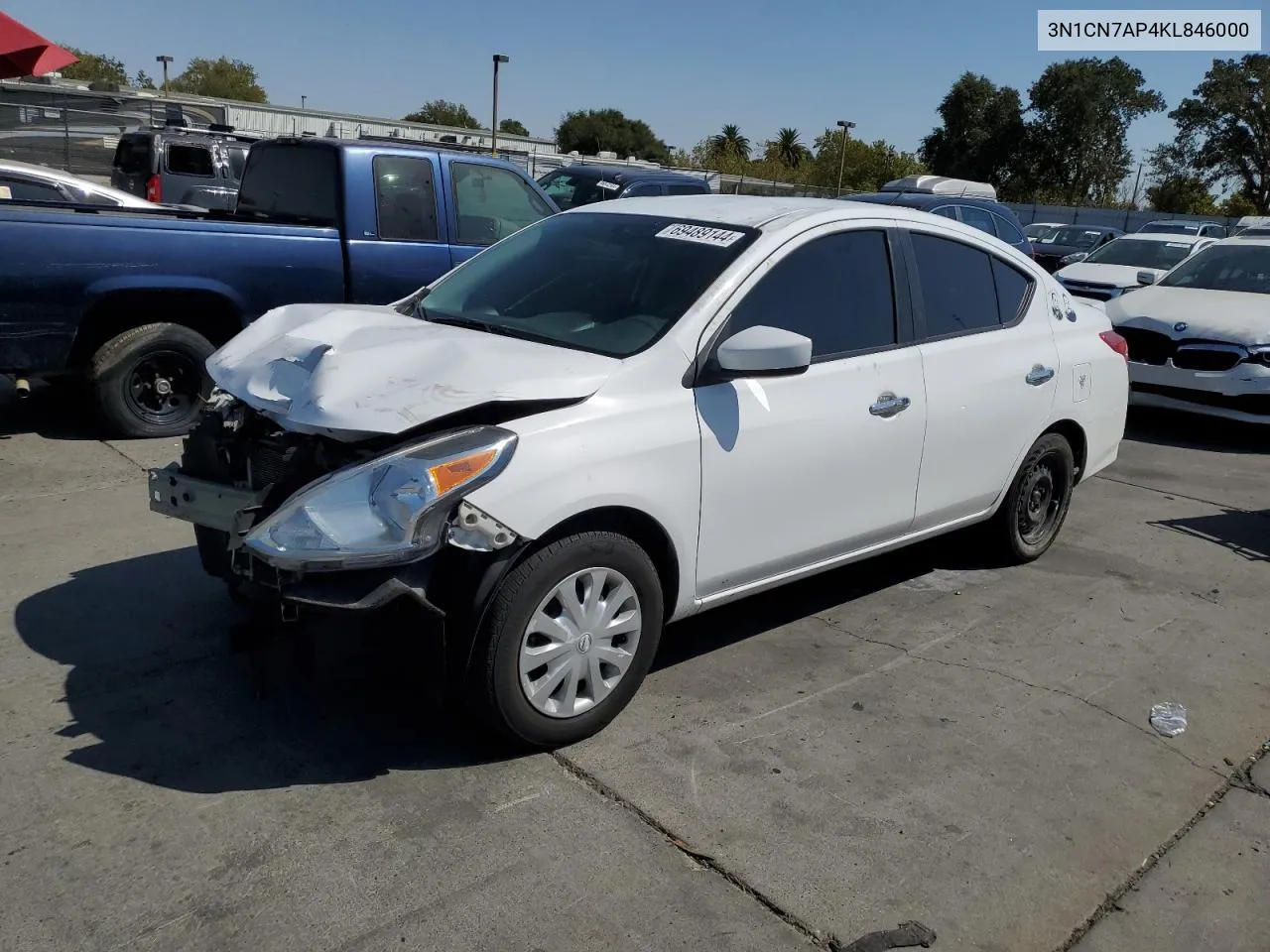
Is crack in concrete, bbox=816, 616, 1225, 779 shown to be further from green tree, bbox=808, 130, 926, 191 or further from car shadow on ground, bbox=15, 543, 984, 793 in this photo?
green tree, bbox=808, 130, 926, 191

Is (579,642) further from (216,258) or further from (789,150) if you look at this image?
(789,150)

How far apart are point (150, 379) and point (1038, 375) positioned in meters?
5.34

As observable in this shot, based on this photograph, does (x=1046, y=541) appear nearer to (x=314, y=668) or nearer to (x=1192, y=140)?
(x=314, y=668)

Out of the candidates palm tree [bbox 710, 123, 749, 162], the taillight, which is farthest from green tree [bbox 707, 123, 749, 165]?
the taillight

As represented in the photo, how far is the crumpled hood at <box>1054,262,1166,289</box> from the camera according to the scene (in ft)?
44.7

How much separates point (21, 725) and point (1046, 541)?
15.8ft

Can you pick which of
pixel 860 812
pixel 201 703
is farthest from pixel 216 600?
pixel 860 812

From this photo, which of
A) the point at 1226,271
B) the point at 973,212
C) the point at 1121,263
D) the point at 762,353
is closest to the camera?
the point at 762,353

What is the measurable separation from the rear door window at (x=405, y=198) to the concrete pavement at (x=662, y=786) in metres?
3.18

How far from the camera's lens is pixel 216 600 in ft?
15.1

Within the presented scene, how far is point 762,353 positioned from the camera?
3721 millimetres

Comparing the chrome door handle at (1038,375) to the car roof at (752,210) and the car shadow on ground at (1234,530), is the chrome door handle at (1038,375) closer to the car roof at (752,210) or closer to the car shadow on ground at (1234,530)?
A: the car roof at (752,210)

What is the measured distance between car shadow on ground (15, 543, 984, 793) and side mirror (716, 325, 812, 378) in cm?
127

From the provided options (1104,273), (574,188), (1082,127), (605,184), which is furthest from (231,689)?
(1082,127)
